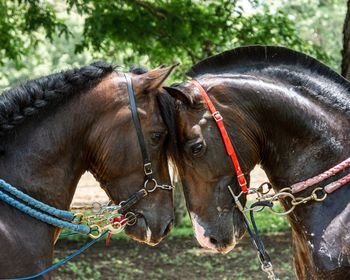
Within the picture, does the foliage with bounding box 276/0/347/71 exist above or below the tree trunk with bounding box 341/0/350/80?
below

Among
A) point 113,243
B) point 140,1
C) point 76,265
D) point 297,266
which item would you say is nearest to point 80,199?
point 113,243

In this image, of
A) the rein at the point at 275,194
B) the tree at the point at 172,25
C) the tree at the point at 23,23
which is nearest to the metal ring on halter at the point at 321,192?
the rein at the point at 275,194

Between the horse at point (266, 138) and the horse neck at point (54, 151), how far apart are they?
1.66 ft

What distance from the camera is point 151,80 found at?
3.48 m

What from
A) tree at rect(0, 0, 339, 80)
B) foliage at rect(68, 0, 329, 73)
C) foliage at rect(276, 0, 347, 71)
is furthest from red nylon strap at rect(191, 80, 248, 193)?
foliage at rect(276, 0, 347, 71)

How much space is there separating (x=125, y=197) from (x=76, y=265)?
6315mm

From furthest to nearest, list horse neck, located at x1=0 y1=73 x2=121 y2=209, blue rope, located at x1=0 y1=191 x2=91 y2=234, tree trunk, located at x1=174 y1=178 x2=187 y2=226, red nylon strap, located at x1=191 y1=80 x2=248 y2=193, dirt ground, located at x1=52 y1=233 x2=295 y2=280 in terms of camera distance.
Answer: tree trunk, located at x1=174 y1=178 x2=187 y2=226 < dirt ground, located at x1=52 y1=233 x2=295 y2=280 < red nylon strap, located at x1=191 y1=80 x2=248 y2=193 < horse neck, located at x1=0 y1=73 x2=121 y2=209 < blue rope, located at x1=0 y1=191 x2=91 y2=234

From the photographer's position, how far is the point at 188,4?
9367mm

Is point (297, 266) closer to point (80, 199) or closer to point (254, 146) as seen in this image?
point (254, 146)

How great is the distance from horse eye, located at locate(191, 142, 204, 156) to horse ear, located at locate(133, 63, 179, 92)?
1.33 feet

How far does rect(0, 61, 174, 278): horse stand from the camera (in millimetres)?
3184

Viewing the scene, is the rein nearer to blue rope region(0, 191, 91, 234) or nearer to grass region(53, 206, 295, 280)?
blue rope region(0, 191, 91, 234)

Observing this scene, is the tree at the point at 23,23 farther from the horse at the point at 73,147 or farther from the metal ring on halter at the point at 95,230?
the metal ring on halter at the point at 95,230

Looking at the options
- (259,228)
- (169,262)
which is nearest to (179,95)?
(169,262)
